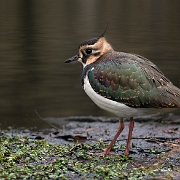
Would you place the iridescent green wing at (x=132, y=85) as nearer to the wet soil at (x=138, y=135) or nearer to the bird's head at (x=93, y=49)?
the bird's head at (x=93, y=49)

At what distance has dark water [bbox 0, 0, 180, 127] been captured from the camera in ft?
42.5

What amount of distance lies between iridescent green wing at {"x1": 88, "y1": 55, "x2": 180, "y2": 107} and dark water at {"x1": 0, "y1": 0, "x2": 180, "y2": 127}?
13.1ft

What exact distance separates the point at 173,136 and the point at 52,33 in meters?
16.5

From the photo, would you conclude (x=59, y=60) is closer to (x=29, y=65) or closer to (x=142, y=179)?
(x=29, y=65)

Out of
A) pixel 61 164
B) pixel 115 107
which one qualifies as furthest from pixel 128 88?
pixel 61 164

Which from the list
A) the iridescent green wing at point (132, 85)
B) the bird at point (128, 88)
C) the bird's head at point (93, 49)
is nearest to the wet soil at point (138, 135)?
the bird at point (128, 88)

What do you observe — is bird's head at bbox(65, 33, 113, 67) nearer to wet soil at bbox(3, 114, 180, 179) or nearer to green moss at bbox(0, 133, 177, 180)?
green moss at bbox(0, 133, 177, 180)

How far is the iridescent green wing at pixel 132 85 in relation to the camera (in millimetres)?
7578

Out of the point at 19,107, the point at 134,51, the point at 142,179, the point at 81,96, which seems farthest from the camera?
the point at 134,51

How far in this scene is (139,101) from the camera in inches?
297

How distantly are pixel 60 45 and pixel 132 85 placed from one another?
14370 millimetres

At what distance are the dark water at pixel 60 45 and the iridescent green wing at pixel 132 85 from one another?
3.99m

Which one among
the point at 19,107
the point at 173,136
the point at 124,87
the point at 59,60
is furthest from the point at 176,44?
the point at 124,87

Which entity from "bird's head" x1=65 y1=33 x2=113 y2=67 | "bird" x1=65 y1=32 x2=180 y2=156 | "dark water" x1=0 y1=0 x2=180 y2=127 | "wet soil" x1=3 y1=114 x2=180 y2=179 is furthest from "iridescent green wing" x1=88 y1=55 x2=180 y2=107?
"dark water" x1=0 y1=0 x2=180 y2=127
